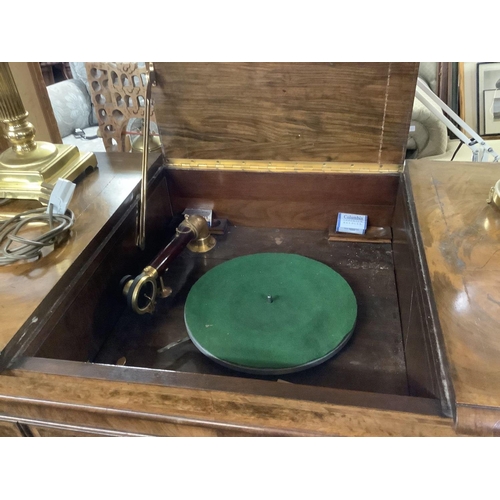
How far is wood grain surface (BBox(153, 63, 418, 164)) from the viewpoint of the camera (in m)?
1.09

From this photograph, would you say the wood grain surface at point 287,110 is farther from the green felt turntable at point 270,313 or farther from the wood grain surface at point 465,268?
the green felt turntable at point 270,313

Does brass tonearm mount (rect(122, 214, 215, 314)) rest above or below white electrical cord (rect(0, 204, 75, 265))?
below

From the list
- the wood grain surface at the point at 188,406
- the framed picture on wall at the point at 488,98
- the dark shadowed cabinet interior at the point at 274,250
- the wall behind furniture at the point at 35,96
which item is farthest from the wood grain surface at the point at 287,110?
the framed picture on wall at the point at 488,98

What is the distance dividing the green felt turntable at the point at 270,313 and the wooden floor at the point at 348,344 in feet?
0.14

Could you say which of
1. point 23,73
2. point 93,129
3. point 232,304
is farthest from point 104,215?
point 93,129

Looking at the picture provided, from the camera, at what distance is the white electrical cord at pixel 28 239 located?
0.85 m

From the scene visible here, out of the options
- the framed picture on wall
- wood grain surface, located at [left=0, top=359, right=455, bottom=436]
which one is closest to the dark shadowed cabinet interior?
wood grain surface, located at [left=0, top=359, right=455, bottom=436]

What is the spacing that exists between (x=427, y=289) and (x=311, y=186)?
1.96 ft

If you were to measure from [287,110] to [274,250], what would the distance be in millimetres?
402

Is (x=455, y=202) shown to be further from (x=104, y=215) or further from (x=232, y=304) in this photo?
(x=104, y=215)

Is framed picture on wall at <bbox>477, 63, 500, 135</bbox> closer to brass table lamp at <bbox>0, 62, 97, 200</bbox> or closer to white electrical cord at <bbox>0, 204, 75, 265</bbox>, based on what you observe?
brass table lamp at <bbox>0, 62, 97, 200</bbox>

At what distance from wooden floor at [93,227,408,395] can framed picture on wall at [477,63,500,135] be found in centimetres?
285

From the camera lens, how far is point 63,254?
0.89m
